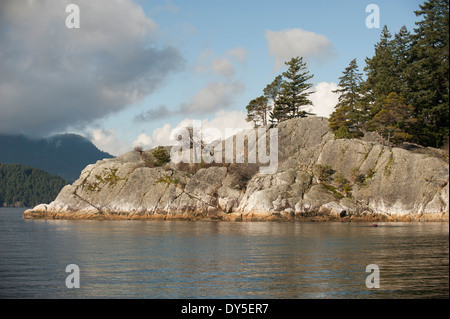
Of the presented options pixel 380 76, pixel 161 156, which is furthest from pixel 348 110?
pixel 161 156

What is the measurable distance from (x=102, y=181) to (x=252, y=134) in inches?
1597

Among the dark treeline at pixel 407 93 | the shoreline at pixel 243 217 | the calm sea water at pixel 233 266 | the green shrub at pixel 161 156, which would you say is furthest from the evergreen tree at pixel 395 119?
the green shrub at pixel 161 156

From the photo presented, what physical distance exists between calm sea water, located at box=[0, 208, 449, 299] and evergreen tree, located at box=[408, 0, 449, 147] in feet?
131

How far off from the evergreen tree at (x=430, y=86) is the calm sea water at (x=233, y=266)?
3991 cm

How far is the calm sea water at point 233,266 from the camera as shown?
24094mm

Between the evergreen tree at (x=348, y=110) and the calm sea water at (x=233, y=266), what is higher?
the evergreen tree at (x=348, y=110)

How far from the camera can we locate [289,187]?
81000 millimetres

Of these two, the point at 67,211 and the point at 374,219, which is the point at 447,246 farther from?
the point at 67,211

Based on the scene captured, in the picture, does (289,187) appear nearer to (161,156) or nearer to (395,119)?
(395,119)

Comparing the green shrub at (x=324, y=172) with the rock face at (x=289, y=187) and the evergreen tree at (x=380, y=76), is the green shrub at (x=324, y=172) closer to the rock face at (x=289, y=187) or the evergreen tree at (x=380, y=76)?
the rock face at (x=289, y=187)

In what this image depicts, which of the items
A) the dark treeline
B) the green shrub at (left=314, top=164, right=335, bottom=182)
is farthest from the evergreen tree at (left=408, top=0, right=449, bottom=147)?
the green shrub at (left=314, top=164, right=335, bottom=182)

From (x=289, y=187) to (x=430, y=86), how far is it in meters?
35.3

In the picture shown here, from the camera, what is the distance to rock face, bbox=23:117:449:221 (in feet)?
237

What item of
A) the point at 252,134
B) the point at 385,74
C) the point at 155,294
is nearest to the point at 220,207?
the point at 252,134
